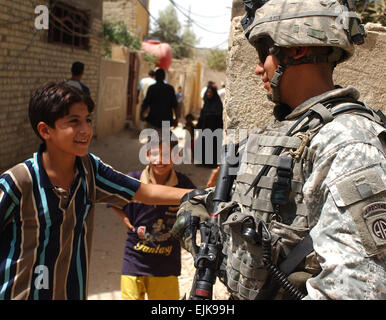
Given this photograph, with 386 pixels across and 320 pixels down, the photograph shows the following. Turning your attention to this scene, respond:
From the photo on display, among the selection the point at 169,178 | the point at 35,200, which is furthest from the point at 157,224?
the point at 35,200

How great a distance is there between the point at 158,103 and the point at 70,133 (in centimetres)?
522

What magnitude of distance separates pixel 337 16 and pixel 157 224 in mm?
1655

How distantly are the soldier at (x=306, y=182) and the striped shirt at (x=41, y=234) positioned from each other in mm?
453

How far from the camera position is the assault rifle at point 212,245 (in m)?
1.47

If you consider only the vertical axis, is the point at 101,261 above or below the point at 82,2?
below

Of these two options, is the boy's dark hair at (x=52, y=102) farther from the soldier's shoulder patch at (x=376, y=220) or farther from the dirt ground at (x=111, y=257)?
the dirt ground at (x=111, y=257)

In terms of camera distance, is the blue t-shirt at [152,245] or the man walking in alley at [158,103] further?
the man walking in alley at [158,103]

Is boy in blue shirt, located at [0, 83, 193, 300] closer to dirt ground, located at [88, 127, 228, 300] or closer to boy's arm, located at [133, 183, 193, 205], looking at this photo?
boy's arm, located at [133, 183, 193, 205]

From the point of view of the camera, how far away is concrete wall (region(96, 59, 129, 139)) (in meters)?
10.5

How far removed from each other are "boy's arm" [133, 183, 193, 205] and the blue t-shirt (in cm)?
58

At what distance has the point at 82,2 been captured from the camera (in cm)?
914

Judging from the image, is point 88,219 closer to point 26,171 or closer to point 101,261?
point 26,171

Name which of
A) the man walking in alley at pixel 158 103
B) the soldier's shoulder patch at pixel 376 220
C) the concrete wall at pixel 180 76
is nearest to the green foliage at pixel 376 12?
the soldier's shoulder patch at pixel 376 220
